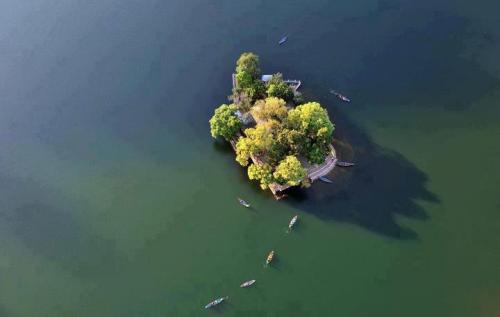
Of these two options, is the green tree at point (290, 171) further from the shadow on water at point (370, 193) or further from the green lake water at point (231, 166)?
the green lake water at point (231, 166)

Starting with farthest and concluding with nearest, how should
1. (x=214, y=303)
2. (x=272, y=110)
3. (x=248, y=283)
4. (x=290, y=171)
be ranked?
(x=272, y=110) < (x=290, y=171) < (x=248, y=283) < (x=214, y=303)

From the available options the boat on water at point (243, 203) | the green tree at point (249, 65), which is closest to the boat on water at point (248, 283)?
the boat on water at point (243, 203)

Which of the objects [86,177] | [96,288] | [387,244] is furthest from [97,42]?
[387,244]

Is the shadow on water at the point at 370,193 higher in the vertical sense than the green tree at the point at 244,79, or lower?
lower

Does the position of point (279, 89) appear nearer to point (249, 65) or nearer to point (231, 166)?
point (249, 65)

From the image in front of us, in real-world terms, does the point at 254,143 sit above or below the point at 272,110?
below

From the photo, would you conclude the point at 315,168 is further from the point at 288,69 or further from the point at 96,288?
the point at 96,288

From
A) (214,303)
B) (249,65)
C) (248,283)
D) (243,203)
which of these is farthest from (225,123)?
(214,303)
